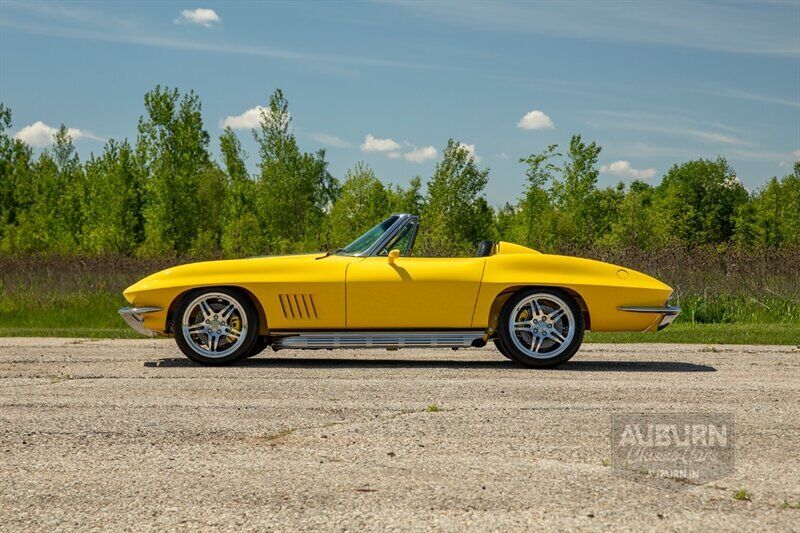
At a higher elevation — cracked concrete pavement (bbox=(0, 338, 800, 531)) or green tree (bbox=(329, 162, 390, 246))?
green tree (bbox=(329, 162, 390, 246))

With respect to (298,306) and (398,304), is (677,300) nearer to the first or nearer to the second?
(398,304)

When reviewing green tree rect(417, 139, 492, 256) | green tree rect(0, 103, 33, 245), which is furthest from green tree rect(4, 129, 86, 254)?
green tree rect(417, 139, 492, 256)

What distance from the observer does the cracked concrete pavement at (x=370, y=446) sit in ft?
13.4

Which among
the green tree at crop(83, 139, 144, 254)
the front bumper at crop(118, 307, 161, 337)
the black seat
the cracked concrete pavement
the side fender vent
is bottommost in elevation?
the cracked concrete pavement

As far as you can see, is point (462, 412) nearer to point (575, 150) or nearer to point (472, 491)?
point (472, 491)

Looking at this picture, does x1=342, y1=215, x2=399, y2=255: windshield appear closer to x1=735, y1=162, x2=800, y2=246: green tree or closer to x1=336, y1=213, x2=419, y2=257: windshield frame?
x1=336, y1=213, x2=419, y2=257: windshield frame

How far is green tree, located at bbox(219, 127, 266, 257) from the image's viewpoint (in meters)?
33.2

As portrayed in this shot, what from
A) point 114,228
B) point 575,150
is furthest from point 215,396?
point 575,150

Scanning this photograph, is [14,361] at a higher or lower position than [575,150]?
lower

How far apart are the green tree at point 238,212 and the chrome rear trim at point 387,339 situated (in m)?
12.8

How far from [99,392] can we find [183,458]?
2758 mm

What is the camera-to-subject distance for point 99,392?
7613mm

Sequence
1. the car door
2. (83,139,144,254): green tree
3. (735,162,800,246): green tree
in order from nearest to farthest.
Answer: the car door
(83,139,144,254): green tree
(735,162,800,246): green tree

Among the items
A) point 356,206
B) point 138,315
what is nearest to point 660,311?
point 138,315
